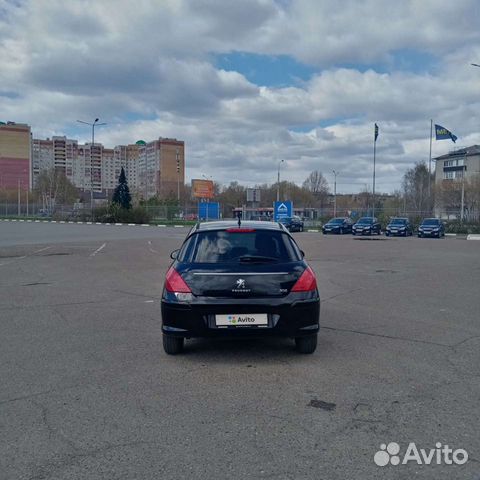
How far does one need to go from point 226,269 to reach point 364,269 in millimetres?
10891

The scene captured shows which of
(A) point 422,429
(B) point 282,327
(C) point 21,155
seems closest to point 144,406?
(B) point 282,327

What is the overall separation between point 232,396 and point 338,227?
43977mm

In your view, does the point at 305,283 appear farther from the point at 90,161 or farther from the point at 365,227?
the point at 90,161

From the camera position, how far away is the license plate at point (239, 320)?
18.6 feet

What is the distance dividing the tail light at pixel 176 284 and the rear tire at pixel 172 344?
2.04ft

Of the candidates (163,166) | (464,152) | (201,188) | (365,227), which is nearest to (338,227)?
(365,227)

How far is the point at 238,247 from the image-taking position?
6254 mm

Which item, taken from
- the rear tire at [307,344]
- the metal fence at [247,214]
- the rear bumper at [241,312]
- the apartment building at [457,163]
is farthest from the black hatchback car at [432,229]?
the apartment building at [457,163]

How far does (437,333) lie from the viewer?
7422 millimetres

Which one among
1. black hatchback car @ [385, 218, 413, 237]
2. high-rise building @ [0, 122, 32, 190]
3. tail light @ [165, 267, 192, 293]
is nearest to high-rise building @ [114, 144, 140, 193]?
high-rise building @ [0, 122, 32, 190]

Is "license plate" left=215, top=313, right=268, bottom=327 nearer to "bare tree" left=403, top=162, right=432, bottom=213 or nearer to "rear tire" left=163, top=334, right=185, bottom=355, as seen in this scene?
"rear tire" left=163, top=334, right=185, bottom=355

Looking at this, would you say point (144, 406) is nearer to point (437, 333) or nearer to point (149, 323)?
point (149, 323)

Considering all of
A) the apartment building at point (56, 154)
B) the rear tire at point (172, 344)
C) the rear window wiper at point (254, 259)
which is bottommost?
the rear tire at point (172, 344)

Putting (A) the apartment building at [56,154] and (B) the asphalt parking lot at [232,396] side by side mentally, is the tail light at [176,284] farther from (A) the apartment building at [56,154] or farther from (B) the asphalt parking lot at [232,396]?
(A) the apartment building at [56,154]
